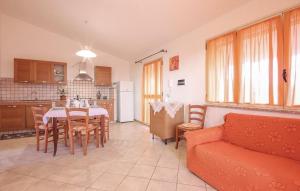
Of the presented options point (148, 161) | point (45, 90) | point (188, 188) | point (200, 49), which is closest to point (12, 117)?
point (45, 90)

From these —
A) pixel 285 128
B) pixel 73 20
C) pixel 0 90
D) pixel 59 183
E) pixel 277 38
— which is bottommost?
pixel 59 183

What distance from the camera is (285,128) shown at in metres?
1.79

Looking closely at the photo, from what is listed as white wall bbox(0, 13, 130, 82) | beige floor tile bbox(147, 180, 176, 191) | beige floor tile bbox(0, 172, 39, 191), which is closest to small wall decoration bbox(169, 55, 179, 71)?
beige floor tile bbox(147, 180, 176, 191)

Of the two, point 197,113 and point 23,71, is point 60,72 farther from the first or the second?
point 197,113

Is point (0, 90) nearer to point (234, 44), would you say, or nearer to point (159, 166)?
point (159, 166)

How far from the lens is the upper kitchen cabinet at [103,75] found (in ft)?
19.1

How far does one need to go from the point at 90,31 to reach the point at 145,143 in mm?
3514

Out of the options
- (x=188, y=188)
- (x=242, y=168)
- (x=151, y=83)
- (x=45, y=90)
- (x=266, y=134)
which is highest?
(x=151, y=83)

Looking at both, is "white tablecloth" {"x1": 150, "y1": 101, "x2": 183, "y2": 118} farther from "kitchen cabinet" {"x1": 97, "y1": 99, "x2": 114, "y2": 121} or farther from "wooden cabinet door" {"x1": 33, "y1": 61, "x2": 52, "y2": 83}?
"wooden cabinet door" {"x1": 33, "y1": 61, "x2": 52, "y2": 83}

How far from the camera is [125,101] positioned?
6004 mm

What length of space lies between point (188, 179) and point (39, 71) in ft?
16.6

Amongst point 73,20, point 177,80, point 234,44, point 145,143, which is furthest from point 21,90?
point 234,44

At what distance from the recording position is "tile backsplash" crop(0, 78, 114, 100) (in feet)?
15.8

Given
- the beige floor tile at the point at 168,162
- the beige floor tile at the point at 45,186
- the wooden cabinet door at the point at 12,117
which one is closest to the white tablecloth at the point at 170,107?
the beige floor tile at the point at 168,162
